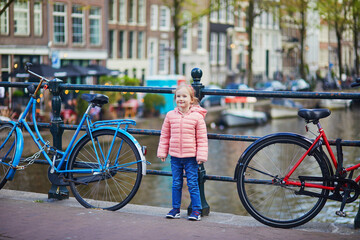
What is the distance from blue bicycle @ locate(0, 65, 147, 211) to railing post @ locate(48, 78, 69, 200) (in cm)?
13

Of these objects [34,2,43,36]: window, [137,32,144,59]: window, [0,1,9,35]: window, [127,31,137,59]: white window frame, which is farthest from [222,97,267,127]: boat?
[0,1,9,35]: window

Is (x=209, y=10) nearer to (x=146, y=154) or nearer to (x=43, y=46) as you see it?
(x=43, y=46)

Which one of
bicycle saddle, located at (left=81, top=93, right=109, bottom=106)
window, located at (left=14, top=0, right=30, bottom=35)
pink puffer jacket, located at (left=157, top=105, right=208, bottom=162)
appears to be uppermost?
window, located at (left=14, top=0, right=30, bottom=35)

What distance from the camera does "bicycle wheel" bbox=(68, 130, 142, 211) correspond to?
5.00 metres

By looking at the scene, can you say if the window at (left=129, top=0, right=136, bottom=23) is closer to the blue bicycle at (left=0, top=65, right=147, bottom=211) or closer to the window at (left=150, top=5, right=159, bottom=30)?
the window at (left=150, top=5, right=159, bottom=30)

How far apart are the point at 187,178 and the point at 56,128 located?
1.40 m

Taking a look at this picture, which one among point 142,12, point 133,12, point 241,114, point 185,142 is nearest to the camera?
point 185,142

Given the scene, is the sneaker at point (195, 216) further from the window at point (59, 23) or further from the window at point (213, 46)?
the window at point (213, 46)

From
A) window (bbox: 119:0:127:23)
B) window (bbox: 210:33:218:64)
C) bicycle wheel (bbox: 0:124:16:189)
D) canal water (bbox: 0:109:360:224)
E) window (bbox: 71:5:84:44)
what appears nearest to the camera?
canal water (bbox: 0:109:360:224)

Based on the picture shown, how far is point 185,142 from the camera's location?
15.5 feet

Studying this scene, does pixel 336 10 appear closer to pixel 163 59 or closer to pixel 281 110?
pixel 163 59

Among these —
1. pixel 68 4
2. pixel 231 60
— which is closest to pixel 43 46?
pixel 68 4

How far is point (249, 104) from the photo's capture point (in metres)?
34.2

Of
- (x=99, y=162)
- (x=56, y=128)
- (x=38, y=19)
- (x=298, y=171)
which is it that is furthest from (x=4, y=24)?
(x=298, y=171)
